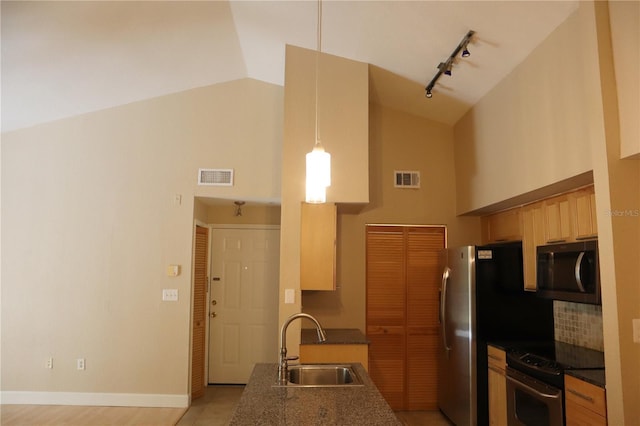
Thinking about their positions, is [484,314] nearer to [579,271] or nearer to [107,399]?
[579,271]

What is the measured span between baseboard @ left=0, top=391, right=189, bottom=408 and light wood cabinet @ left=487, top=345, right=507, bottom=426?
2.93 m

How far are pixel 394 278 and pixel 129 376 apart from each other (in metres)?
2.93

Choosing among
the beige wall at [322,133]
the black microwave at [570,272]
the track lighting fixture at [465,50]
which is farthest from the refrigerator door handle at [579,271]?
the beige wall at [322,133]

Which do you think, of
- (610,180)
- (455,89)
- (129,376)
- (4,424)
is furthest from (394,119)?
(4,424)

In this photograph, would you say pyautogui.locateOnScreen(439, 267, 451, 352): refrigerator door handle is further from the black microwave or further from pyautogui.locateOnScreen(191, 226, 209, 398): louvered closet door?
pyautogui.locateOnScreen(191, 226, 209, 398): louvered closet door

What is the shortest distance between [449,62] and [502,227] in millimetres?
1669

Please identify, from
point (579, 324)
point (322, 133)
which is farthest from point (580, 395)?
point (322, 133)

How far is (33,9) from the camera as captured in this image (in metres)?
3.08

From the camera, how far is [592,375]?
2510mm

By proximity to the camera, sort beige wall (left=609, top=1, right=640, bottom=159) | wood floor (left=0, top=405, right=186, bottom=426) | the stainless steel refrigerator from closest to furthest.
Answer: beige wall (left=609, top=1, right=640, bottom=159) < the stainless steel refrigerator < wood floor (left=0, top=405, right=186, bottom=426)

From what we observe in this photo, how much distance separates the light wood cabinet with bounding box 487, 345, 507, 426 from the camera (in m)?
3.36

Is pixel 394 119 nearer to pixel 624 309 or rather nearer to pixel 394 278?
pixel 394 278

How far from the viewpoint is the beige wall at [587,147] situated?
2.25 meters

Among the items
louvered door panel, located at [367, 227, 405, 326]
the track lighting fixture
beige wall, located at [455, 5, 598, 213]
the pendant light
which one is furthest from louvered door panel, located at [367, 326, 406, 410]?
the pendant light
